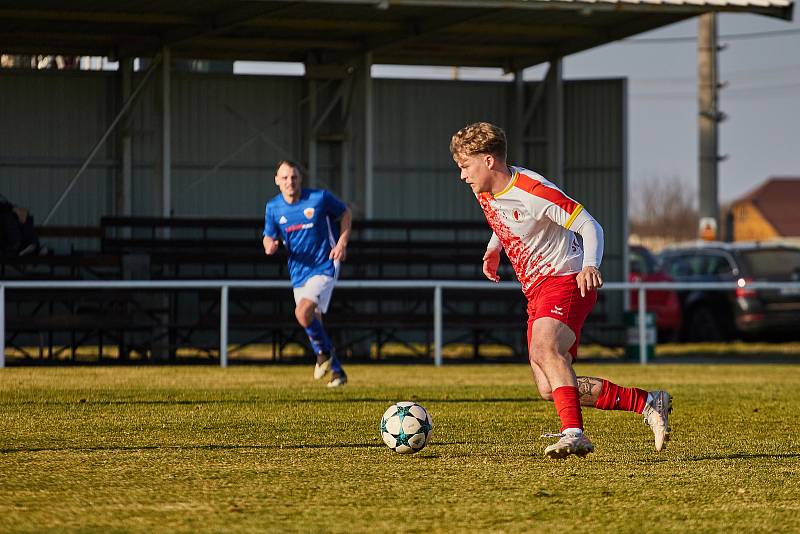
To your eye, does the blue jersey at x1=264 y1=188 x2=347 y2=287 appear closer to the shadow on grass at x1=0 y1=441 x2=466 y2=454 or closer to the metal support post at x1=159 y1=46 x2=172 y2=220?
the shadow on grass at x1=0 y1=441 x2=466 y2=454

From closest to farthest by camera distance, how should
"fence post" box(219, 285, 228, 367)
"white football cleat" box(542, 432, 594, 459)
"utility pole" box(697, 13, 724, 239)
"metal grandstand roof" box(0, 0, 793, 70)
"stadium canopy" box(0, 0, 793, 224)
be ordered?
1. "white football cleat" box(542, 432, 594, 459)
2. "fence post" box(219, 285, 228, 367)
3. "metal grandstand roof" box(0, 0, 793, 70)
4. "stadium canopy" box(0, 0, 793, 224)
5. "utility pole" box(697, 13, 724, 239)

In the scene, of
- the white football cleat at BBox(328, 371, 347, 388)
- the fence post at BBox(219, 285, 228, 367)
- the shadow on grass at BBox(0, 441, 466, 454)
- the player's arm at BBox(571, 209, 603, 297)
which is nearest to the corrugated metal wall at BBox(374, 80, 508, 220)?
the fence post at BBox(219, 285, 228, 367)

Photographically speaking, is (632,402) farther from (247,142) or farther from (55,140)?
(55,140)

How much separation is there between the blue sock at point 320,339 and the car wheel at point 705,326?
454 inches

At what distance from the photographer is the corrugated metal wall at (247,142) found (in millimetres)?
23203

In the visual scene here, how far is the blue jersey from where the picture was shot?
514 inches

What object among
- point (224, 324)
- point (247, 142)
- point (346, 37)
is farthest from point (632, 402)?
point (247, 142)

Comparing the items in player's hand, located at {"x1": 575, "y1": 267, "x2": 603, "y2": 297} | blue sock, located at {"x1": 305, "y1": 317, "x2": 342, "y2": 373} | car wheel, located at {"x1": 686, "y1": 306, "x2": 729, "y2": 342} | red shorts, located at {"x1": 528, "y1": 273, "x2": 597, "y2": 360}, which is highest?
player's hand, located at {"x1": 575, "y1": 267, "x2": 603, "y2": 297}

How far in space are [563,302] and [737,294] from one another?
15276 millimetres

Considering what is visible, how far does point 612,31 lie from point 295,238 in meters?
10.2

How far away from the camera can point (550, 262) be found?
24.5ft

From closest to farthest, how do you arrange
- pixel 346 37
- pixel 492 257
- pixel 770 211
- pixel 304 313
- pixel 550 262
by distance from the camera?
pixel 550 262
pixel 492 257
pixel 304 313
pixel 346 37
pixel 770 211

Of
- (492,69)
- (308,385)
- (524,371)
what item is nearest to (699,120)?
(492,69)

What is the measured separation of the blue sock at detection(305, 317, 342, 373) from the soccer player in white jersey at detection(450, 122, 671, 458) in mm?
5671
